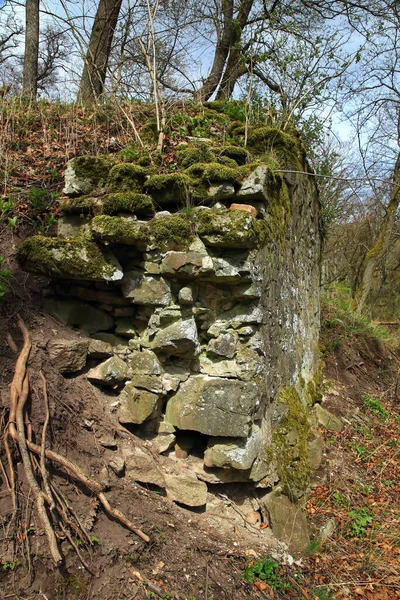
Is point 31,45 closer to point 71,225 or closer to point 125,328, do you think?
point 71,225

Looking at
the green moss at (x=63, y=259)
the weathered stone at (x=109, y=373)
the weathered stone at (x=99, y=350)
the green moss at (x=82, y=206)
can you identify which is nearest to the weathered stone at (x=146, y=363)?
the weathered stone at (x=109, y=373)

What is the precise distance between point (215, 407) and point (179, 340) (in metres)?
0.68

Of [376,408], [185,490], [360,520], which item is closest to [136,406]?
[185,490]

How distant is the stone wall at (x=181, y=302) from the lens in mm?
3588

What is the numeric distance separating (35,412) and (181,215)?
6.91 ft

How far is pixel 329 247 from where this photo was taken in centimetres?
1708

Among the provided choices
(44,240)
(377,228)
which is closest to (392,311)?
(377,228)

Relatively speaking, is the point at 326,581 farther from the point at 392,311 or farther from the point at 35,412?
the point at 392,311

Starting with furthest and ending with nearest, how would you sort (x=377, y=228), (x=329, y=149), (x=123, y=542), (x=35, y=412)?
(x=377, y=228), (x=329, y=149), (x=35, y=412), (x=123, y=542)

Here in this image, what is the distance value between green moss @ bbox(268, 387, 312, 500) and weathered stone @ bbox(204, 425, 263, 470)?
0.45 metres

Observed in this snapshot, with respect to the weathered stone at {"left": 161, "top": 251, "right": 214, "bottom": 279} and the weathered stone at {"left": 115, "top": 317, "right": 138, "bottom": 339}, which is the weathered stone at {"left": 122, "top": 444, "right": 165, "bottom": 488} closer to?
the weathered stone at {"left": 115, "top": 317, "right": 138, "bottom": 339}

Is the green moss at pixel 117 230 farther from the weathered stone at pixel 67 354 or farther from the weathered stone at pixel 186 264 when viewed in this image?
the weathered stone at pixel 67 354

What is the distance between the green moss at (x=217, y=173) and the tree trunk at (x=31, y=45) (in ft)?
16.5

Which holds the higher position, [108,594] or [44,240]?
[44,240]
